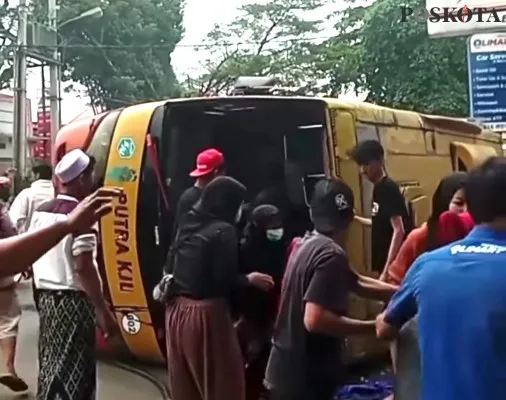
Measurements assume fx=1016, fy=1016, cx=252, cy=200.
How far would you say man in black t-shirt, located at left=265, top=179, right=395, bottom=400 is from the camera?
3.81 meters

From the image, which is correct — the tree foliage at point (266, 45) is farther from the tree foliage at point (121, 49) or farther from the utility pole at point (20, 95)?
the utility pole at point (20, 95)

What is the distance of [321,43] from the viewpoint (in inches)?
1257

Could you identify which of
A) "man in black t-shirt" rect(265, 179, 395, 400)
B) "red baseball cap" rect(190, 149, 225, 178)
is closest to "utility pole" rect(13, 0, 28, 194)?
"red baseball cap" rect(190, 149, 225, 178)

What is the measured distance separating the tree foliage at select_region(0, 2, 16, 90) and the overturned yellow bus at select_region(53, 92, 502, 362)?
1638 cm

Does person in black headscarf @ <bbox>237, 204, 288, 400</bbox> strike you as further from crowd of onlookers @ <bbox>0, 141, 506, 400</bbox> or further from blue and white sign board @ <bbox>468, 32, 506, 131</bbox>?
blue and white sign board @ <bbox>468, 32, 506, 131</bbox>

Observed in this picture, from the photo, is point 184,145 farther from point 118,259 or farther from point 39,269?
point 39,269

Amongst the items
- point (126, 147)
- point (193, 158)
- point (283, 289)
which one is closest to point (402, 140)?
point (193, 158)

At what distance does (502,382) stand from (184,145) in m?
5.14

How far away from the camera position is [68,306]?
5.07 metres

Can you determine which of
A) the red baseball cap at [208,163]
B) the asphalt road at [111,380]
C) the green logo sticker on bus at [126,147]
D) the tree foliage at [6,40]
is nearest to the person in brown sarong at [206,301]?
the red baseball cap at [208,163]

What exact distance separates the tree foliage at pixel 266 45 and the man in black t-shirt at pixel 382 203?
2305 cm

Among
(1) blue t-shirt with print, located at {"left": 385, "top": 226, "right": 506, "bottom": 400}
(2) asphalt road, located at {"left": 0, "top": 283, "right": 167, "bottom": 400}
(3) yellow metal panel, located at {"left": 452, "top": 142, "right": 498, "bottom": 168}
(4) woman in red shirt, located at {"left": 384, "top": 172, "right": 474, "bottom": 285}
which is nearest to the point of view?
(1) blue t-shirt with print, located at {"left": 385, "top": 226, "right": 506, "bottom": 400}

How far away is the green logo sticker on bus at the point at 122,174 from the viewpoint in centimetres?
725

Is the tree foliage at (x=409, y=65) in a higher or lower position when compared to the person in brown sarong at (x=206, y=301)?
higher
